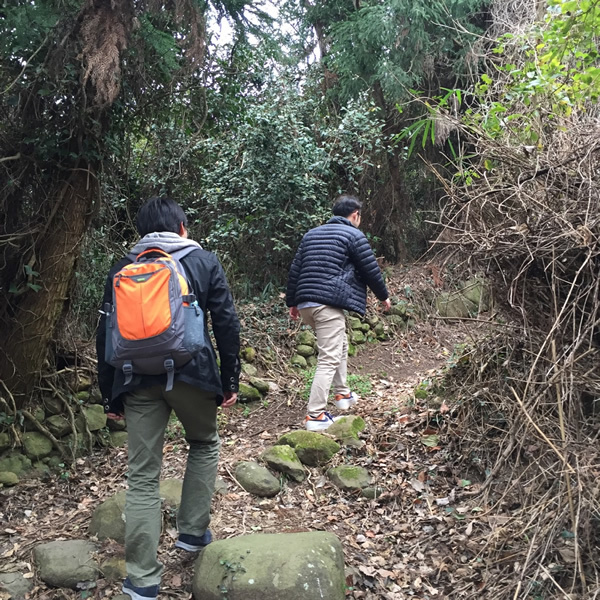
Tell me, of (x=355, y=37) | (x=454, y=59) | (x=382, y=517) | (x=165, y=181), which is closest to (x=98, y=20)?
(x=382, y=517)

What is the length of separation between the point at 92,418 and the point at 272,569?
2.80 m

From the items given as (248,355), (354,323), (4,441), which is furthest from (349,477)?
(354,323)

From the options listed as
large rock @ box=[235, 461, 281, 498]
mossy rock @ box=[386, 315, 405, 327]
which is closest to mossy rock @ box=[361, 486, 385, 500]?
large rock @ box=[235, 461, 281, 498]

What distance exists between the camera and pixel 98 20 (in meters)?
3.69

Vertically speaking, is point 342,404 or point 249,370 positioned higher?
point 342,404

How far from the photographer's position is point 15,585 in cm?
329

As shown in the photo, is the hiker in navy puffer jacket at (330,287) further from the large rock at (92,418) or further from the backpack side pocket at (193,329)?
the backpack side pocket at (193,329)

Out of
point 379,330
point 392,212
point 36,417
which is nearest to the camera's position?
point 36,417

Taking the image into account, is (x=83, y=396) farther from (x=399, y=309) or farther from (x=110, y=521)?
(x=399, y=309)

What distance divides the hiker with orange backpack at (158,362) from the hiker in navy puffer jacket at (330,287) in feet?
5.90

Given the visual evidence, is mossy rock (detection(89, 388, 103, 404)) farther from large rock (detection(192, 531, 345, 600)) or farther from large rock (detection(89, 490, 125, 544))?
large rock (detection(192, 531, 345, 600))

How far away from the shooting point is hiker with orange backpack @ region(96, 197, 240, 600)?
2.86m

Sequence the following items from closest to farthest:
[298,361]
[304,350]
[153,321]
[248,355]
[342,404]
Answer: [153,321] < [342,404] < [248,355] < [298,361] < [304,350]

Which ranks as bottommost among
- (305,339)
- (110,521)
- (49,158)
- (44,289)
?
(110,521)
